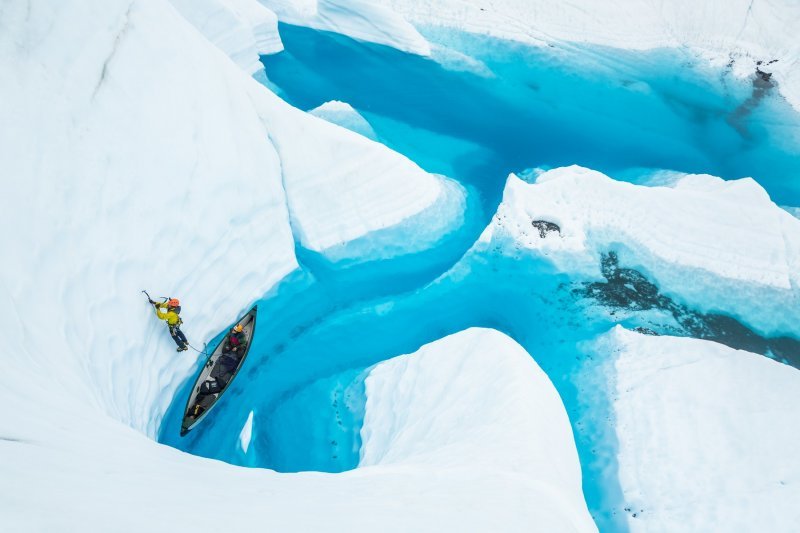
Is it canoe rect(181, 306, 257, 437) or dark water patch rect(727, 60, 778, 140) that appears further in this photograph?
dark water patch rect(727, 60, 778, 140)

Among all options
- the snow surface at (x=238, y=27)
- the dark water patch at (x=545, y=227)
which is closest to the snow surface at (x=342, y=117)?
the snow surface at (x=238, y=27)

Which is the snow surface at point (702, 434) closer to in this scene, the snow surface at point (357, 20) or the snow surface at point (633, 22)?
the snow surface at point (357, 20)

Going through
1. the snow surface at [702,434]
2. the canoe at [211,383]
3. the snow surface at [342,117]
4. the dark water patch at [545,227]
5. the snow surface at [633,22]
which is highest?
the snow surface at [633,22]

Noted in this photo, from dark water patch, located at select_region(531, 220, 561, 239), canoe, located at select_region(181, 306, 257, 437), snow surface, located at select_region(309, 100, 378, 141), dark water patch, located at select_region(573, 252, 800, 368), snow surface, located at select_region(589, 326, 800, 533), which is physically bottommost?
canoe, located at select_region(181, 306, 257, 437)

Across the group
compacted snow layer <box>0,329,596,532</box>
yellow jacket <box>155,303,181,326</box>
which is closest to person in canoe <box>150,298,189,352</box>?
yellow jacket <box>155,303,181,326</box>

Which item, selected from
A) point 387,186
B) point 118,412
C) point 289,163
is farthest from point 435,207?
point 118,412

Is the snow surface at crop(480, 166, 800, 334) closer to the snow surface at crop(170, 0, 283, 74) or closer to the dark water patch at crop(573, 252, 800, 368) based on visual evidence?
the dark water patch at crop(573, 252, 800, 368)
